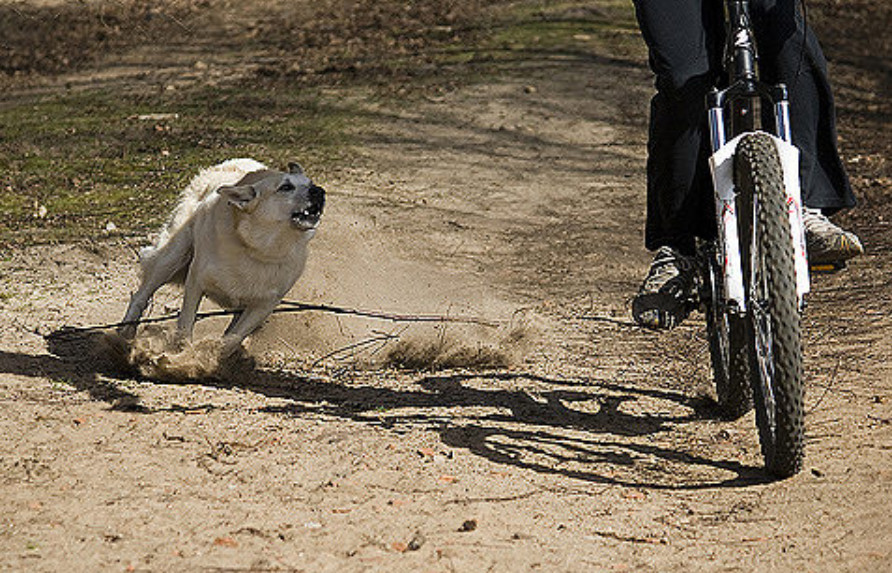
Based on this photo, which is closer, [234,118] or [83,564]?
[83,564]

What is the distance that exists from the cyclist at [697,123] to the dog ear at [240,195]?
213cm

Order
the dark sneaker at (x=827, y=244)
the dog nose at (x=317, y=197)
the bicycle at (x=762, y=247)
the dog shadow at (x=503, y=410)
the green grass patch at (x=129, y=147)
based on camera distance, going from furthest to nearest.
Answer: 1. the green grass patch at (x=129, y=147)
2. the dog nose at (x=317, y=197)
3. the dog shadow at (x=503, y=410)
4. the dark sneaker at (x=827, y=244)
5. the bicycle at (x=762, y=247)

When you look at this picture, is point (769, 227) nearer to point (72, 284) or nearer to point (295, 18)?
point (72, 284)

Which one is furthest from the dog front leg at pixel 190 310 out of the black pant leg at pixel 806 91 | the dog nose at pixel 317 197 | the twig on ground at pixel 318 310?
the black pant leg at pixel 806 91

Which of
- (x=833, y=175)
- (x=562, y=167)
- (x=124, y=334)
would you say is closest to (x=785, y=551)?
(x=833, y=175)

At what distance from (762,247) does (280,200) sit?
2.87 meters

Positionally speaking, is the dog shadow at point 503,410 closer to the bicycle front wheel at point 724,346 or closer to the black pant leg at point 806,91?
the bicycle front wheel at point 724,346

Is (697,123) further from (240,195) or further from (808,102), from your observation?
(240,195)

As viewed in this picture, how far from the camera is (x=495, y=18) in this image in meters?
17.8

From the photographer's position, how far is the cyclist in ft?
16.0

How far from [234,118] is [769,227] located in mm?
8939

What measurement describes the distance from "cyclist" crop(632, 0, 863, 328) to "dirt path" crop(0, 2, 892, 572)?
707 mm

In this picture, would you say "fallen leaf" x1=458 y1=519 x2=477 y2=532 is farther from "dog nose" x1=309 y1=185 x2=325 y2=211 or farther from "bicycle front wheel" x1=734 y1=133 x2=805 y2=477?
"dog nose" x1=309 y1=185 x2=325 y2=211

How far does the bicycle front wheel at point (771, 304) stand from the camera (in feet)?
13.7
